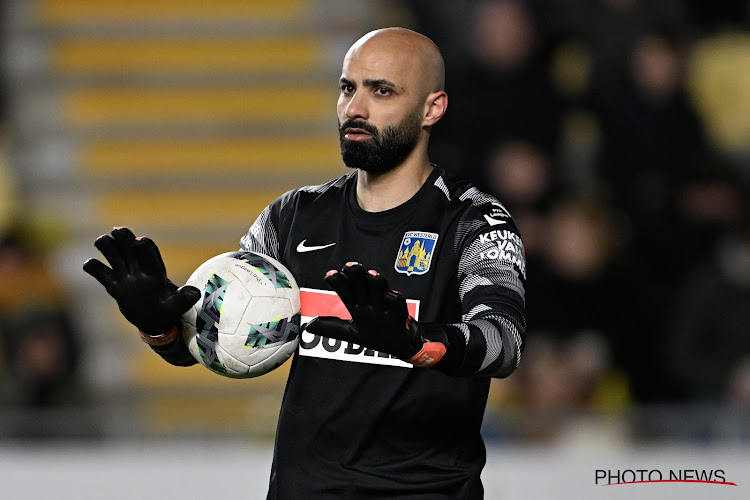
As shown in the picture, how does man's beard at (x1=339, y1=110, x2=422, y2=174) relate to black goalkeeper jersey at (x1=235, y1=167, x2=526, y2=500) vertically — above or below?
above

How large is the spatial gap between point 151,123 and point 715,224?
500 cm

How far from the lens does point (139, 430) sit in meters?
6.07

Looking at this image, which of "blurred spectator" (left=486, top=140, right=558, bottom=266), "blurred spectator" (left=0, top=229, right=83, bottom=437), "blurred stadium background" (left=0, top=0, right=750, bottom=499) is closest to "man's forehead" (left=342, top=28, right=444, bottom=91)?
"blurred stadium background" (left=0, top=0, right=750, bottom=499)

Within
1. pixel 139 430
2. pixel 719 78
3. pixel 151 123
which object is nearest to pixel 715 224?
pixel 719 78

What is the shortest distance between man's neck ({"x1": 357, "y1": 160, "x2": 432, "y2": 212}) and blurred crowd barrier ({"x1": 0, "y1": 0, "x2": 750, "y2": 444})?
258cm

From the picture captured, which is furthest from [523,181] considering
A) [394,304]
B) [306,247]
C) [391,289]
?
[394,304]

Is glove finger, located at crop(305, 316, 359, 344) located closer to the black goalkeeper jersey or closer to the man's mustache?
the black goalkeeper jersey

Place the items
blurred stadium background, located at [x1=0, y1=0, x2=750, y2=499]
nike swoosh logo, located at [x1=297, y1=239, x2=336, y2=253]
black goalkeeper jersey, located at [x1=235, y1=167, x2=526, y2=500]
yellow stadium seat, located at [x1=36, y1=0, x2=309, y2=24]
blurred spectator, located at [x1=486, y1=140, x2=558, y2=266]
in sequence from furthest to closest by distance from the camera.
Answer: yellow stadium seat, located at [x1=36, y1=0, x2=309, y2=24] < blurred spectator, located at [x1=486, y1=140, x2=558, y2=266] < blurred stadium background, located at [x1=0, y1=0, x2=750, y2=499] < nike swoosh logo, located at [x1=297, y1=239, x2=336, y2=253] < black goalkeeper jersey, located at [x1=235, y1=167, x2=526, y2=500]

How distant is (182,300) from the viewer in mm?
3209

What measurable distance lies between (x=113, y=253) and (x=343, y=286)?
0.77 m

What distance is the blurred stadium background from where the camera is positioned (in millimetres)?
5836

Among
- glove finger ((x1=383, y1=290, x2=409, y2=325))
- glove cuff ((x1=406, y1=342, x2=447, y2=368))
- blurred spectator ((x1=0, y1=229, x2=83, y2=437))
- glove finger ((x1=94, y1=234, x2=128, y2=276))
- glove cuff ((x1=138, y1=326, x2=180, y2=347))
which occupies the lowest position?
glove cuff ((x1=406, y1=342, x2=447, y2=368))

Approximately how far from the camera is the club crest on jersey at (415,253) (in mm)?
3371

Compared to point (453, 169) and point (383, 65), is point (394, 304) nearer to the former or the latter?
point (383, 65)
